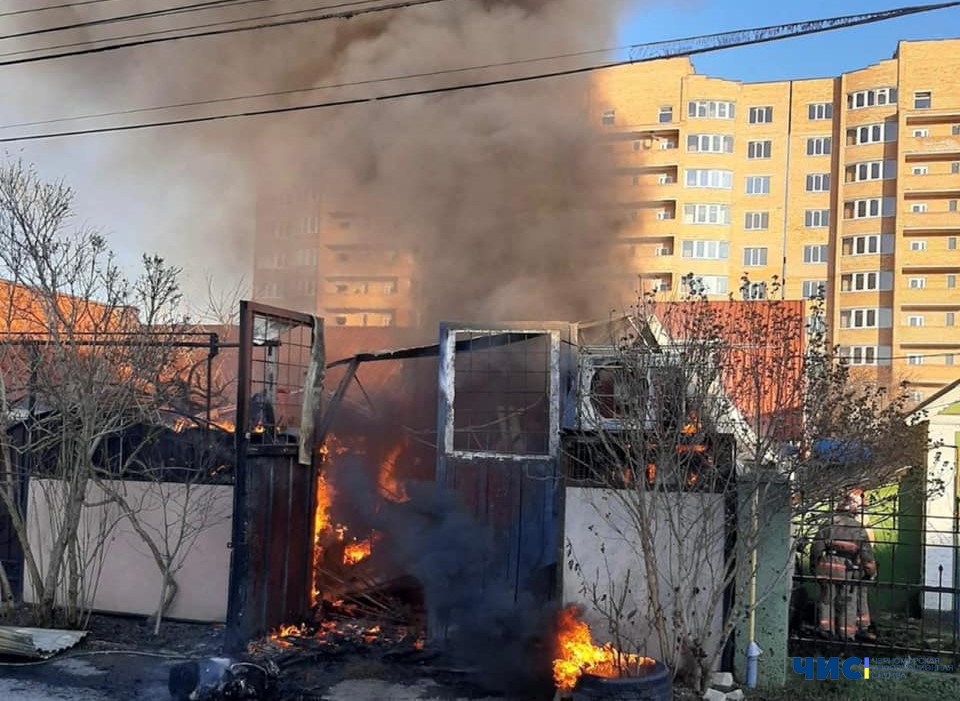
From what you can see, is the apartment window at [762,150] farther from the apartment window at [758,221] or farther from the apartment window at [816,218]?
the apartment window at [816,218]

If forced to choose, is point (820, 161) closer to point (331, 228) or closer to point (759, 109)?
point (759, 109)

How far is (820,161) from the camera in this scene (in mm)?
47938

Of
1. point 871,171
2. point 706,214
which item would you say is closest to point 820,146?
point 871,171

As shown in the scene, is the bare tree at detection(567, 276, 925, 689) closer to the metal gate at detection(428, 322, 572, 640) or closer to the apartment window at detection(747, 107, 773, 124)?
the metal gate at detection(428, 322, 572, 640)

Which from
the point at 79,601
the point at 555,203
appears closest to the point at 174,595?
the point at 79,601

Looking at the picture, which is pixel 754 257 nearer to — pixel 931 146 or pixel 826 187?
pixel 826 187

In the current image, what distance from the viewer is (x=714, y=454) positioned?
567cm

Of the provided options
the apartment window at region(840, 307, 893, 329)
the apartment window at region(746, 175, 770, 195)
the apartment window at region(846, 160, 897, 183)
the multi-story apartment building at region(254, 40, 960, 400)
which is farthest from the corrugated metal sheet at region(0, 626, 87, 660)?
the apartment window at region(846, 160, 897, 183)

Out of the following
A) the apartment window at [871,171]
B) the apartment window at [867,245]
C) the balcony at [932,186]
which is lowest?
the apartment window at [867,245]

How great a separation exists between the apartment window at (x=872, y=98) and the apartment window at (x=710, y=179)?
7833 mm

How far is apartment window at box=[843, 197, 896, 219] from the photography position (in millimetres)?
46344

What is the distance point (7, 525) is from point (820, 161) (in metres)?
48.1

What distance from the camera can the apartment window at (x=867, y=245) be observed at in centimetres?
→ 4600

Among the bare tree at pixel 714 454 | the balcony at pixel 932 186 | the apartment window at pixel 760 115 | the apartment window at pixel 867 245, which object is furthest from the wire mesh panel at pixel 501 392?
the apartment window at pixel 760 115
